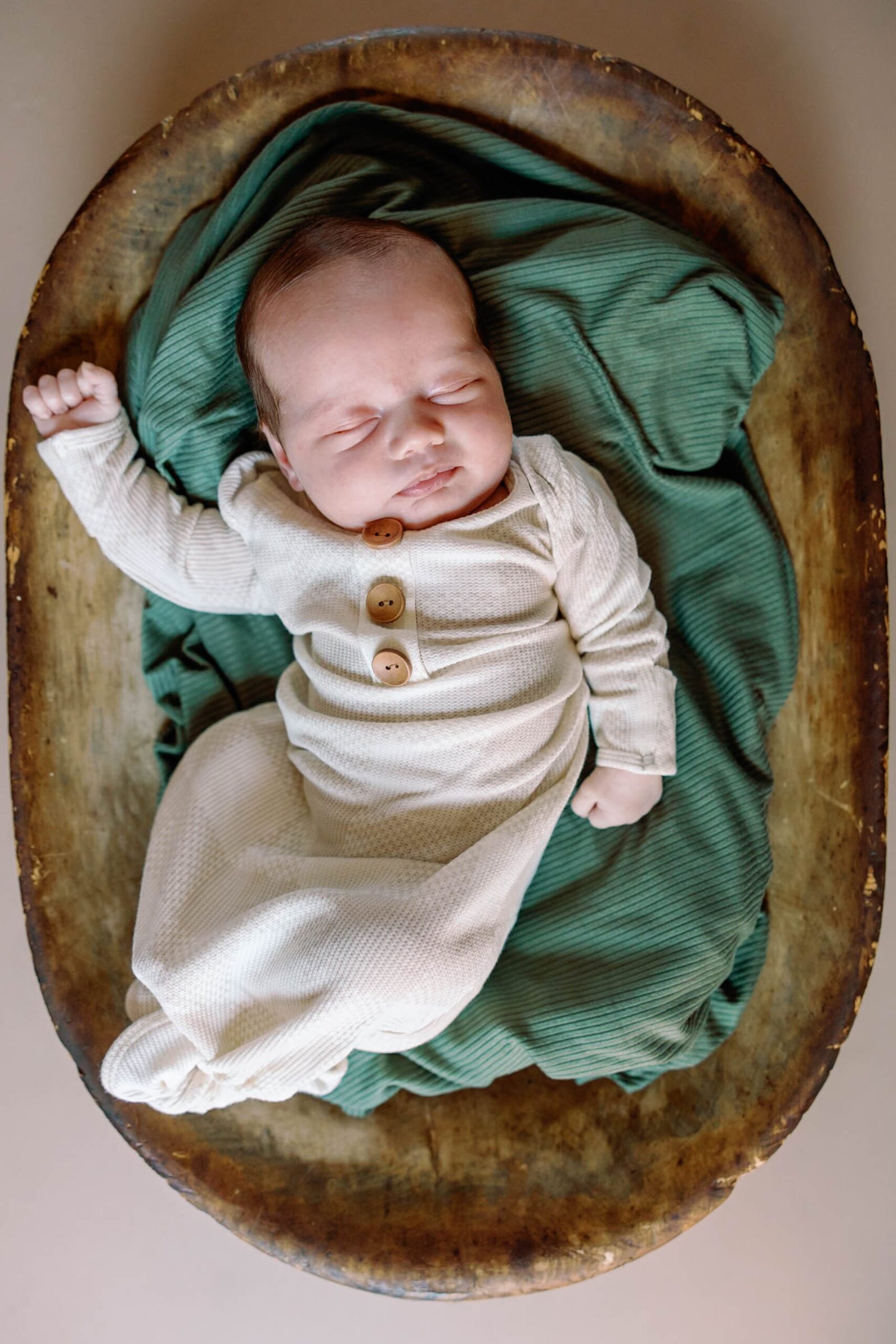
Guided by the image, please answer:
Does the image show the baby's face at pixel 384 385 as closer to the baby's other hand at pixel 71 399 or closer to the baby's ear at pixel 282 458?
the baby's ear at pixel 282 458

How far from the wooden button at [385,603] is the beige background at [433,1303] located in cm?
76

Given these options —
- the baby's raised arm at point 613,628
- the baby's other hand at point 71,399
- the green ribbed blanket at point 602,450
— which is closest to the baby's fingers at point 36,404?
the baby's other hand at point 71,399

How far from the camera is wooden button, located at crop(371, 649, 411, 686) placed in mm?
979

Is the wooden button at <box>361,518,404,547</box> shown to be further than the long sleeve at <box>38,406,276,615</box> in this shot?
No

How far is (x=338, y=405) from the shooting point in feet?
3.09

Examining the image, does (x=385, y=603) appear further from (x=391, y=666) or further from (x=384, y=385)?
(x=384, y=385)

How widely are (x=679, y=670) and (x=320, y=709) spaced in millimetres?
424

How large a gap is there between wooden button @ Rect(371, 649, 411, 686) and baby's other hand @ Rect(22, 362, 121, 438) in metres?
0.43

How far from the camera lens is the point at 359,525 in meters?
1.01

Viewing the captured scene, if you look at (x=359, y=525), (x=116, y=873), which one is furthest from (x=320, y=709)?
(x=116, y=873)

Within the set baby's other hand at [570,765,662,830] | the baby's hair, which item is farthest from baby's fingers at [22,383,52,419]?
baby's other hand at [570,765,662,830]

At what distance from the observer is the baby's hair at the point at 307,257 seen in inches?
37.5

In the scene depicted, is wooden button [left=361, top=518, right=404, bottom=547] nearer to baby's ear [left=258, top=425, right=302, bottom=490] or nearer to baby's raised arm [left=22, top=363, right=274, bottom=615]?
baby's ear [left=258, top=425, right=302, bottom=490]

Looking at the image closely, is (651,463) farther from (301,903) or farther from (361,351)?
(301,903)
